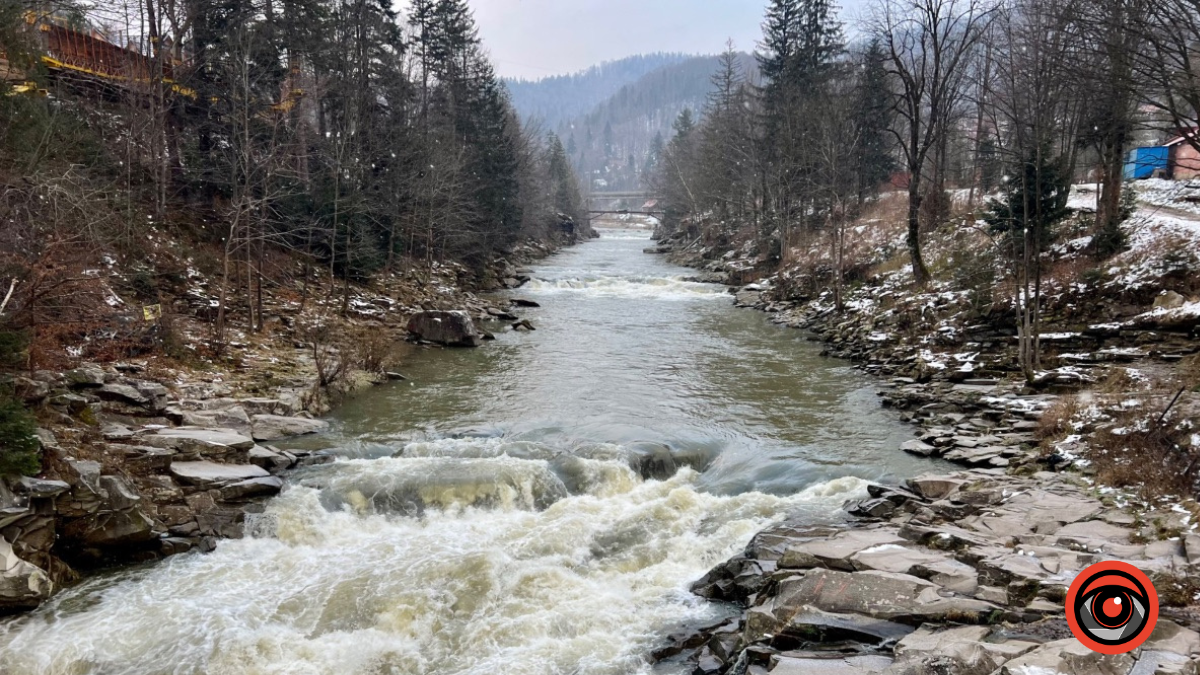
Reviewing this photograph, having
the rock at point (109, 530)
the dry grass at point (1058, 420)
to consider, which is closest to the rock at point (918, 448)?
the dry grass at point (1058, 420)

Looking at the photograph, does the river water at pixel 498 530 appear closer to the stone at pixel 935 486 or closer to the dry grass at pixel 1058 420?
the stone at pixel 935 486

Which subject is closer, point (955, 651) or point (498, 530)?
point (955, 651)

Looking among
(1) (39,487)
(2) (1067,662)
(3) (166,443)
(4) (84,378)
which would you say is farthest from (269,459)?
(2) (1067,662)

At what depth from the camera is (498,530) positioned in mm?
9445

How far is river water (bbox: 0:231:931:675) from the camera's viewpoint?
691 cm

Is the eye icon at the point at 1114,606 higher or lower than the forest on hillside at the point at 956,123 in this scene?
lower

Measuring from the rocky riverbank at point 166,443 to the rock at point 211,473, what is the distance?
20 millimetres

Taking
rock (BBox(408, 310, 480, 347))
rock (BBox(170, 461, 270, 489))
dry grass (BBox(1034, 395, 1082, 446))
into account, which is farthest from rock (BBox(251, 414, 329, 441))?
dry grass (BBox(1034, 395, 1082, 446))

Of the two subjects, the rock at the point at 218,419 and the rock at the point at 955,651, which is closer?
the rock at the point at 955,651

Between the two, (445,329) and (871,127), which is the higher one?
(871,127)

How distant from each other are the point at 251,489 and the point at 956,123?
38.7 metres

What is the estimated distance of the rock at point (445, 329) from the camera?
2125 cm

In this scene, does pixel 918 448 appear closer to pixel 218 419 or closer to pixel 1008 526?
pixel 1008 526

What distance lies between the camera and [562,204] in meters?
75.0
